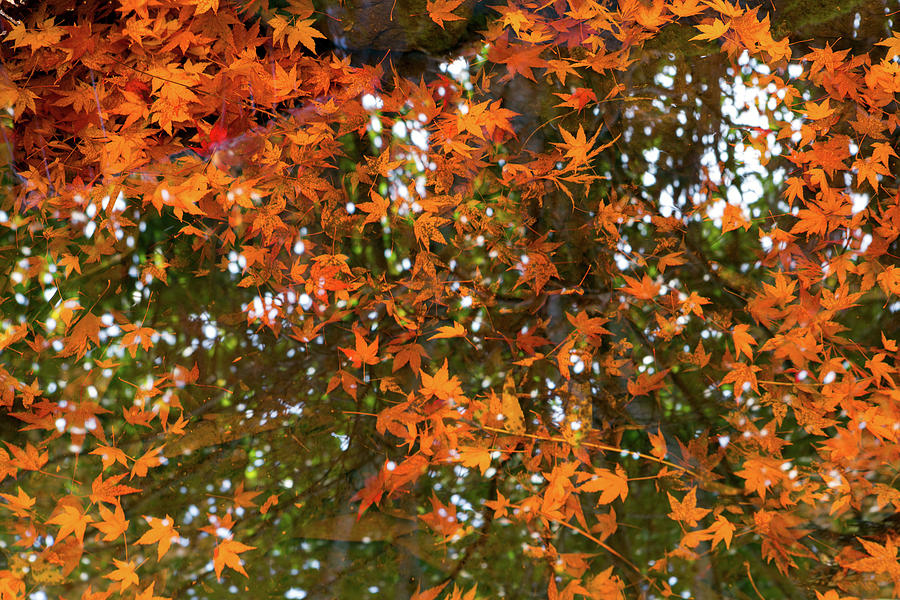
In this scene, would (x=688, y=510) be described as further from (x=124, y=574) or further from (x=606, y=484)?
(x=124, y=574)

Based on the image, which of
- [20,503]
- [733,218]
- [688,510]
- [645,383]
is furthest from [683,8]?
[20,503]

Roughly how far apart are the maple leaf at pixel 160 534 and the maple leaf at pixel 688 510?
3.90ft

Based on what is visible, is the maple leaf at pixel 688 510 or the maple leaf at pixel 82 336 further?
the maple leaf at pixel 82 336

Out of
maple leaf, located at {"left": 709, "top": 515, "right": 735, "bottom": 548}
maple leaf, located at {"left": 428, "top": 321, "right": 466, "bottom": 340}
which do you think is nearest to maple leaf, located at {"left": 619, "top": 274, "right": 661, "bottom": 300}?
maple leaf, located at {"left": 428, "top": 321, "right": 466, "bottom": 340}

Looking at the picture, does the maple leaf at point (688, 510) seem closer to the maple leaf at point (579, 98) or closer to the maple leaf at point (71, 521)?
the maple leaf at point (579, 98)

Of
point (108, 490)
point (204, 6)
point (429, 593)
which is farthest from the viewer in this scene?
point (204, 6)

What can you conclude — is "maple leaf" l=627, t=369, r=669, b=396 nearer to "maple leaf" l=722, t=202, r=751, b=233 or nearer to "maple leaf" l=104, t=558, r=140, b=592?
"maple leaf" l=722, t=202, r=751, b=233

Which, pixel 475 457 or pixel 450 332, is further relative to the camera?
pixel 450 332

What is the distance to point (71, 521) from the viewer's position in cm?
143

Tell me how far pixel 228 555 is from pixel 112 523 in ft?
0.94

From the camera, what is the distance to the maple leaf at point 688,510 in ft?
4.60

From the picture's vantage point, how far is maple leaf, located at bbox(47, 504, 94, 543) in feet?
4.63

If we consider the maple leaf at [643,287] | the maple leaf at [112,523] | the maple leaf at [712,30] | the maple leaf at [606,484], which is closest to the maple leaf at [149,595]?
the maple leaf at [112,523]

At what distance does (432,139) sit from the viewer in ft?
5.35
